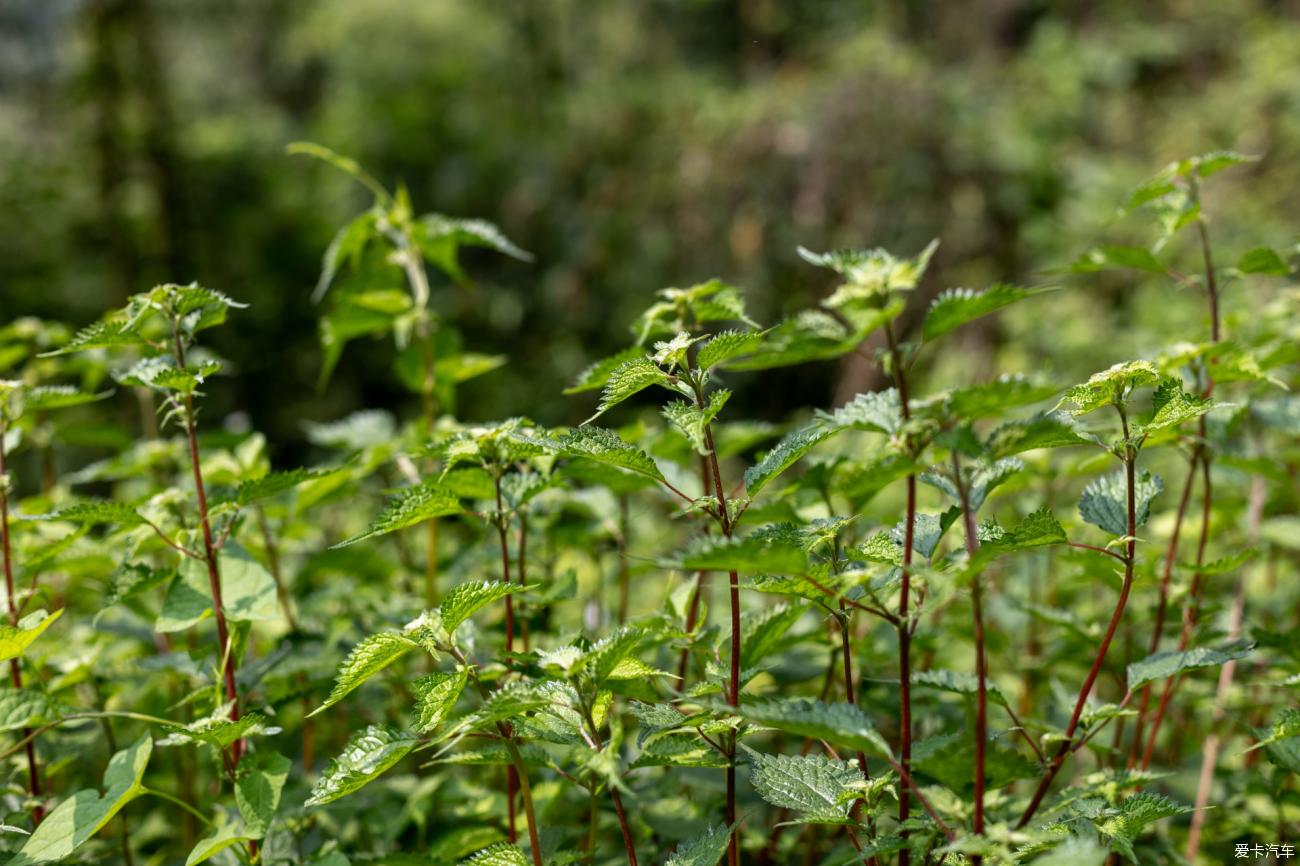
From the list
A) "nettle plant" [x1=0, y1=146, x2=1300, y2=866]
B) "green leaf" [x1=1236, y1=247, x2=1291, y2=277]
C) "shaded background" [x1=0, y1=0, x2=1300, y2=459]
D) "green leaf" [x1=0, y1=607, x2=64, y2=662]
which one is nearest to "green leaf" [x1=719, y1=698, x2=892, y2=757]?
"nettle plant" [x1=0, y1=146, x2=1300, y2=866]

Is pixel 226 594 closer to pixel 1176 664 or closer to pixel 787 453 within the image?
pixel 787 453

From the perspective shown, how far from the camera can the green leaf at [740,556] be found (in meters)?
0.49

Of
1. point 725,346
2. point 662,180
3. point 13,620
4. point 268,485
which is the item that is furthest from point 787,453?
point 662,180

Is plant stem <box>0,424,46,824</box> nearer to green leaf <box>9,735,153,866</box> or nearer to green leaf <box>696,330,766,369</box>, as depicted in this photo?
green leaf <box>9,735,153,866</box>

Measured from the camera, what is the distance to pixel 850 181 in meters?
4.68

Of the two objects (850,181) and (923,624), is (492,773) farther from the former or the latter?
(850,181)

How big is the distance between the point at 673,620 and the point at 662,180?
470cm

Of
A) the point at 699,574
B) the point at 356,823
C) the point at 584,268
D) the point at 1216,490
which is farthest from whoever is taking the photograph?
the point at 584,268

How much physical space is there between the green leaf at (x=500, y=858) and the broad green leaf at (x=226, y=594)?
0.26m

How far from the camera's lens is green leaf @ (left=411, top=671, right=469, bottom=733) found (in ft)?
2.07

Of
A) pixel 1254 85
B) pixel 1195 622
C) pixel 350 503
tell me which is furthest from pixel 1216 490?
pixel 1254 85

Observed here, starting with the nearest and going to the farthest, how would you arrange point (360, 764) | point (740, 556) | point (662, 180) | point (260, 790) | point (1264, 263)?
point (740, 556), point (360, 764), point (260, 790), point (1264, 263), point (662, 180)

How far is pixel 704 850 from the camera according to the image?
0.63 m

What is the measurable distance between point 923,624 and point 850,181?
394 cm
